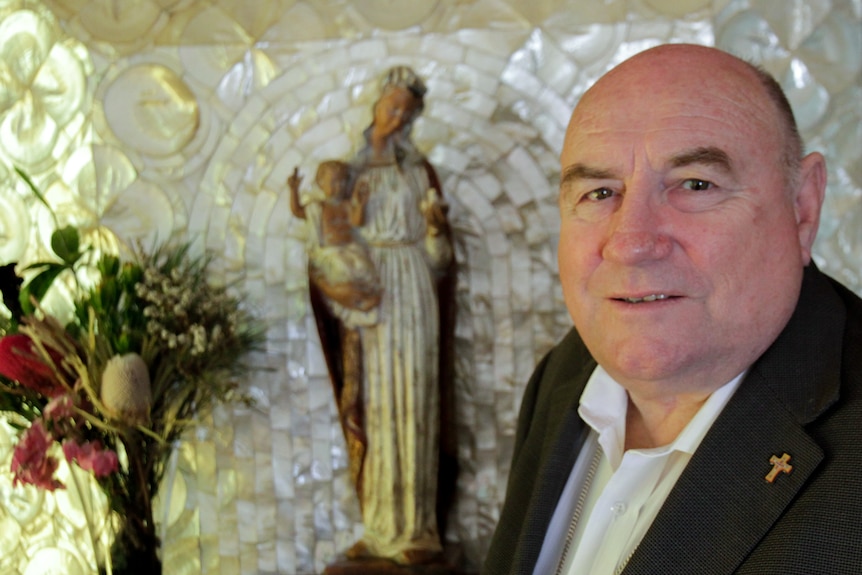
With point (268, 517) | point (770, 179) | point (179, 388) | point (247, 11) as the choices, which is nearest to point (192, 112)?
point (247, 11)

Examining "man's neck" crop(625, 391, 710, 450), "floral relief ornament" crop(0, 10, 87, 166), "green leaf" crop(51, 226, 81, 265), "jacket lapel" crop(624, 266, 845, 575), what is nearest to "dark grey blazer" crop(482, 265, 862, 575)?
"jacket lapel" crop(624, 266, 845, 575)

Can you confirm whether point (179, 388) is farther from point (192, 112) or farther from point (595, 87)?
point (595, 87)

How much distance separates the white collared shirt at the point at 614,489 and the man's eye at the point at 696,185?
261mm

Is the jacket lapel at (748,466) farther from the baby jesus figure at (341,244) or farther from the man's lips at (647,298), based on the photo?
the baby jesus figure at (341,244)

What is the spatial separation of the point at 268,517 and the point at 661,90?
2.31 m

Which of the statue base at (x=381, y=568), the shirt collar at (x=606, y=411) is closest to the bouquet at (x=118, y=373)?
the statue base at (x=381, y=568)

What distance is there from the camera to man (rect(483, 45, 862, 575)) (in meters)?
1.06

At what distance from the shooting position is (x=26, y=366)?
8.00ft

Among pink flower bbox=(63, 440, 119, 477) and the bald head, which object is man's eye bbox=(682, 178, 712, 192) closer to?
the bald head

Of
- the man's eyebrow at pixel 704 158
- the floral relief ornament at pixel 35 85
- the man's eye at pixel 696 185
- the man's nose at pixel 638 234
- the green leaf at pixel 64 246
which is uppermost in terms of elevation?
the floral relief ornament at pixel 35 85

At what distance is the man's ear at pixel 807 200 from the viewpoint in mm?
1227

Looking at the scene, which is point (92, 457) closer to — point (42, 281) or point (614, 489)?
point (42, 281)

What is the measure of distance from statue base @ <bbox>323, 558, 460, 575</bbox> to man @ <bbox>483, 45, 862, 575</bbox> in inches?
52.0

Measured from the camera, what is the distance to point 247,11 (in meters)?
3.05
